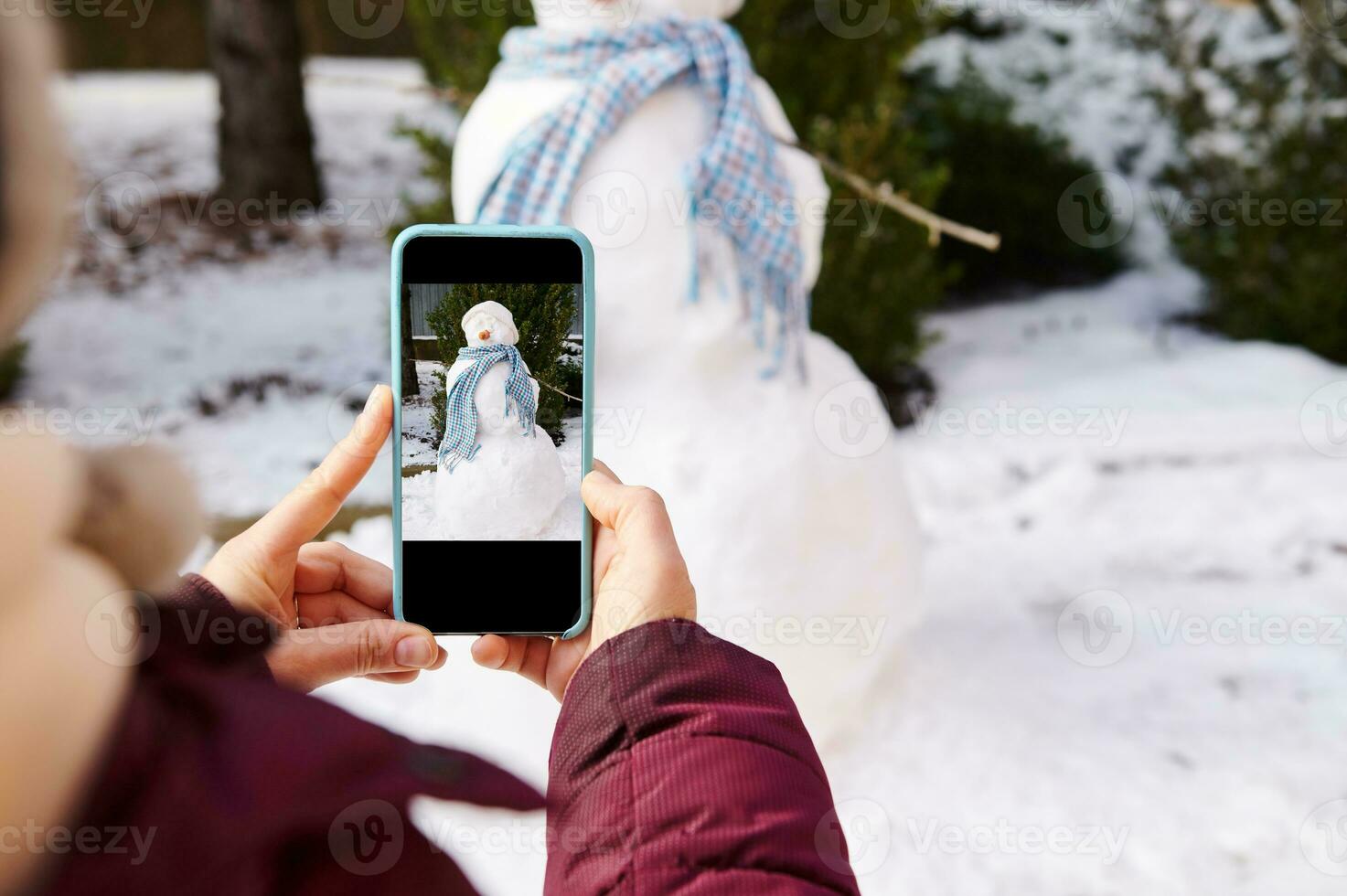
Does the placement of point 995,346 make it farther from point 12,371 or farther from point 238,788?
point 238,788

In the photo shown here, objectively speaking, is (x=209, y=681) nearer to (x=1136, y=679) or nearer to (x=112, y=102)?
(x=1136, y=679)

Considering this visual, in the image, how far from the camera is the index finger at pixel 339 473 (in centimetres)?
85

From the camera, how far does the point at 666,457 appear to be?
1631 mm

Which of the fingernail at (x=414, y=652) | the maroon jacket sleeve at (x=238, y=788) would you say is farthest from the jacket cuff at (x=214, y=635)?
the fingernail at (x=414, y=652)

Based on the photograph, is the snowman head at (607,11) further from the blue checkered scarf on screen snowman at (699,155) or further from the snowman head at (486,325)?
the snowman head at (486,325)

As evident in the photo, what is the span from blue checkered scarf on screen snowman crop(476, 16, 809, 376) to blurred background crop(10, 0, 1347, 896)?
0.35 metres

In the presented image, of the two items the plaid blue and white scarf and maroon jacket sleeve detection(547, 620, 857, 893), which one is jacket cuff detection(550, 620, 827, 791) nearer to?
maroon jacket sleeve detection(547, 620, 857, 893)

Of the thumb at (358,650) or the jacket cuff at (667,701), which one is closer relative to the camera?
the jacket cuff at (667,701)

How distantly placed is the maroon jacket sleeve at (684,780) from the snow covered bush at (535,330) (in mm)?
279

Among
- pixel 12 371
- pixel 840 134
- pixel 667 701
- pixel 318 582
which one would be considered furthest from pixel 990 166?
pixel 667 701

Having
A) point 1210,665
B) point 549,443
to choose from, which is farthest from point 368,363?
point 549,443

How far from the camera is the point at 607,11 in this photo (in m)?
1.65

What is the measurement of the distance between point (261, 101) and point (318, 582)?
3633 mm

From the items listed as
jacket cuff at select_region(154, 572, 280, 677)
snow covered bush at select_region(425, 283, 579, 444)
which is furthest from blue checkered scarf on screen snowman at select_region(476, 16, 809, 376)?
jacket cuff at select_region(154, 572, 280, 677)
